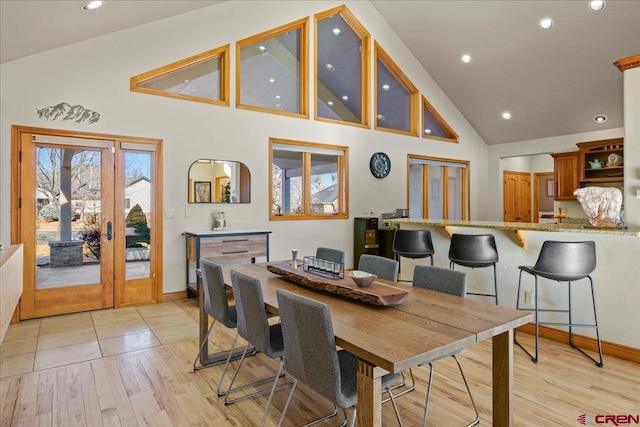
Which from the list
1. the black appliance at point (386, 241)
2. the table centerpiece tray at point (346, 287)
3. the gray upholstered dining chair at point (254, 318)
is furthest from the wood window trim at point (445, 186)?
the gray upholstered dining chair at point (254, 318)

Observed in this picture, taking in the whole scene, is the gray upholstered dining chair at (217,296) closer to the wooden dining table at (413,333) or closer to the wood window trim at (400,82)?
the wooden dining table at (413,333)

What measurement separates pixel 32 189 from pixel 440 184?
272 inches

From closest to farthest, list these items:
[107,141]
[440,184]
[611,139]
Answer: [107,141]
[611,139]
[440,184]

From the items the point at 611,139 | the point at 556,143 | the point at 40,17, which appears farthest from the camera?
the point at 556,143

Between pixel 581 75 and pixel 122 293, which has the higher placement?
pixel 581 75

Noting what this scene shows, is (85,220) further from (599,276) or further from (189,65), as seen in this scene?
(599,276)

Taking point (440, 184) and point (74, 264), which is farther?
point (440, 184)

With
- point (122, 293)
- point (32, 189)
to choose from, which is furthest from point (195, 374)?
point (32, 189)

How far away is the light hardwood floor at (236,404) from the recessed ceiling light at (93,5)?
301cm

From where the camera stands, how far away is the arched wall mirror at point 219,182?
5.09 meters

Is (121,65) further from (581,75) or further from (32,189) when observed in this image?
(581,75)

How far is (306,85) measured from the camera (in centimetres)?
613

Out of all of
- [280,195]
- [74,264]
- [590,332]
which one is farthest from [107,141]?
[590,332]

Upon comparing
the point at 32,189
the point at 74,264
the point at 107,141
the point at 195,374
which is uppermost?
the point at 107,141
